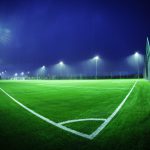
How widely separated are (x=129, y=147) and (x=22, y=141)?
2.07 m

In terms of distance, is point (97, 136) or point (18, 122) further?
point (18, 122)

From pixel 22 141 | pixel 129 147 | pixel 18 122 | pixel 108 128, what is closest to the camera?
pixel 129 147

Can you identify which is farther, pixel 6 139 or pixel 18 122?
pixel 18 122

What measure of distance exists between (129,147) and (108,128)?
116 centimetres

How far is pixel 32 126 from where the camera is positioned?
493 cm

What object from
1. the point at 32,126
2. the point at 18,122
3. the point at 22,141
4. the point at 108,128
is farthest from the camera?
the point at 18,122

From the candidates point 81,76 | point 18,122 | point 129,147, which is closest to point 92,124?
point 129,147

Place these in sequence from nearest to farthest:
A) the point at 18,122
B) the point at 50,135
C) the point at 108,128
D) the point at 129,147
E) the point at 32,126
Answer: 1. the point at 129,147
2. the point at 50,135
3. the point at 108,128
4. the point at 32,126
5. the point at 18,122

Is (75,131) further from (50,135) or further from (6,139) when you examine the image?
(6,139)

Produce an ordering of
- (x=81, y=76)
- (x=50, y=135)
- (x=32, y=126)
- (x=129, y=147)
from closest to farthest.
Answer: (x=129, y=147) → (x=50, y=135) → (x=32, y=126) → (x=81, y=76)

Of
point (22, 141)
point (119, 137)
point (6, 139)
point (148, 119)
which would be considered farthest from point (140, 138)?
point (6, 139)

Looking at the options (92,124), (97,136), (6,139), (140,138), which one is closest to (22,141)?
(6,139)

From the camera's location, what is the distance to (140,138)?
3.86 meters

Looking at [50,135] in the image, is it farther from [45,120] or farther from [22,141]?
[45,120]
